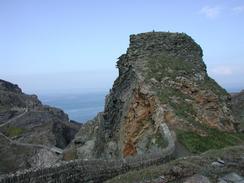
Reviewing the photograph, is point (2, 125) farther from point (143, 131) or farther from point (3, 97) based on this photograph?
point (143, 131)

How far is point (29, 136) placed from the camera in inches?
3071

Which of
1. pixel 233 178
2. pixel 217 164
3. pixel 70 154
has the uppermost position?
pixel 217 164

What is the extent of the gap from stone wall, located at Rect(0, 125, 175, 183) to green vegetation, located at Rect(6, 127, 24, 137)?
208ft

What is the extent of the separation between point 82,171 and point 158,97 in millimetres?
16791

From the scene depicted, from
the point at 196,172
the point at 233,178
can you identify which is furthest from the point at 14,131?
the point at 233,178

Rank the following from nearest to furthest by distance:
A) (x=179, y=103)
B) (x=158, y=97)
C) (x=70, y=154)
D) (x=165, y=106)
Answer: (x=165, y=106) < (x=158, y=97) < (x=179, y=103) < (x=70, y=154)

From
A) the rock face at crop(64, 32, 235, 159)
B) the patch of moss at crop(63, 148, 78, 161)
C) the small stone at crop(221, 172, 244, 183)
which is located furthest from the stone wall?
the patch of moss at crop(63, 148, 78, 161)

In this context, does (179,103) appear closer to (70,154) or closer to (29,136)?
(70,154)

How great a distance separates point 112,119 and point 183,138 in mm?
Result: 12943

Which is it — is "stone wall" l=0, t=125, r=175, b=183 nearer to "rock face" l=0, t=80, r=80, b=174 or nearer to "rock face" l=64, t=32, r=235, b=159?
"rock face" l=64, t=32, r=235, b=159

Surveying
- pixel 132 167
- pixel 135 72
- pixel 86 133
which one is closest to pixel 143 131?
pixel 135 72

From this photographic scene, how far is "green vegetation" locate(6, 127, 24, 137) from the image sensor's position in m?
78.8

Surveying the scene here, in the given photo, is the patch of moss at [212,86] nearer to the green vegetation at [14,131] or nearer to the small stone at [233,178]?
the small stone at [233,178]

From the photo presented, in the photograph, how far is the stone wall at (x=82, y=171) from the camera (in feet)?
40.0
